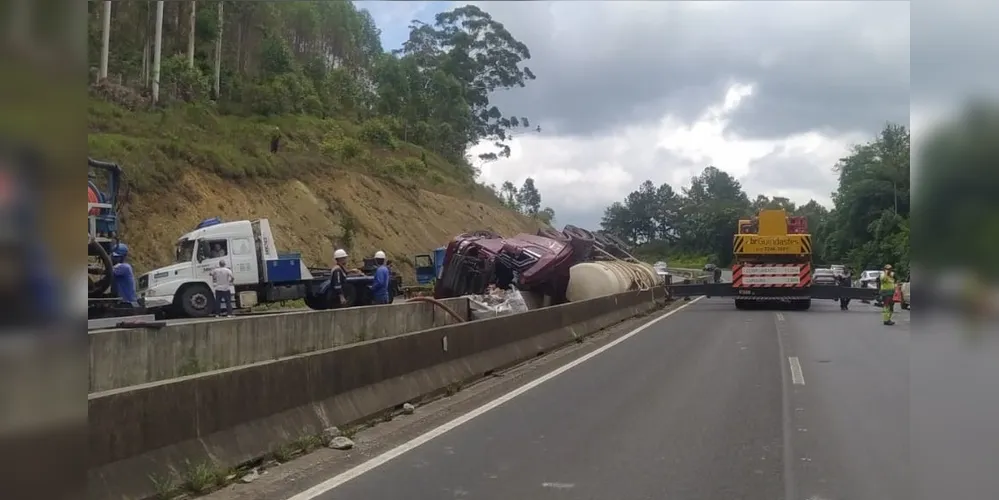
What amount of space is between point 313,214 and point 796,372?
99.4ft

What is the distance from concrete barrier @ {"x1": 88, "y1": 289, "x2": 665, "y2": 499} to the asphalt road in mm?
1019

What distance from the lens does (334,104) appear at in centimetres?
6700

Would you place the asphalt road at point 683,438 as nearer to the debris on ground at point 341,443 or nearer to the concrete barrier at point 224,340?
the debris on ground at point 341,443

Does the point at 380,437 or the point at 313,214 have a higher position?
the point at 313,214

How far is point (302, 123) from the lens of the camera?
56.4 m

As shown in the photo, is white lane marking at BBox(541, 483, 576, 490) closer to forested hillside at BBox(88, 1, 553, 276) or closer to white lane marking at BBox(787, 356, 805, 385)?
white lane marking at BBox(787, 356, 805, 385)

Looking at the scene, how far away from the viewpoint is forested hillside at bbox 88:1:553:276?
3641 cm

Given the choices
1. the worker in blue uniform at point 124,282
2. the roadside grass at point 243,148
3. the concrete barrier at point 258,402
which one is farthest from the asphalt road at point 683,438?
the roadside grass at point 243,148

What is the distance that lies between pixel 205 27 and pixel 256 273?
35318 mm

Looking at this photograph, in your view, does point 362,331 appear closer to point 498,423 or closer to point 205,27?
point 498,423

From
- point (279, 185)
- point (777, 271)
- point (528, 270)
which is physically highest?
point (279, 185)

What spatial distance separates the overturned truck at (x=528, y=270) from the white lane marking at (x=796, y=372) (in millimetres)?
11060

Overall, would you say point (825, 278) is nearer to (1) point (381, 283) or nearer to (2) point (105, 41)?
(1) point (381, 283)

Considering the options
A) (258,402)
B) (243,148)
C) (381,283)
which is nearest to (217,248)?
(381,283)
